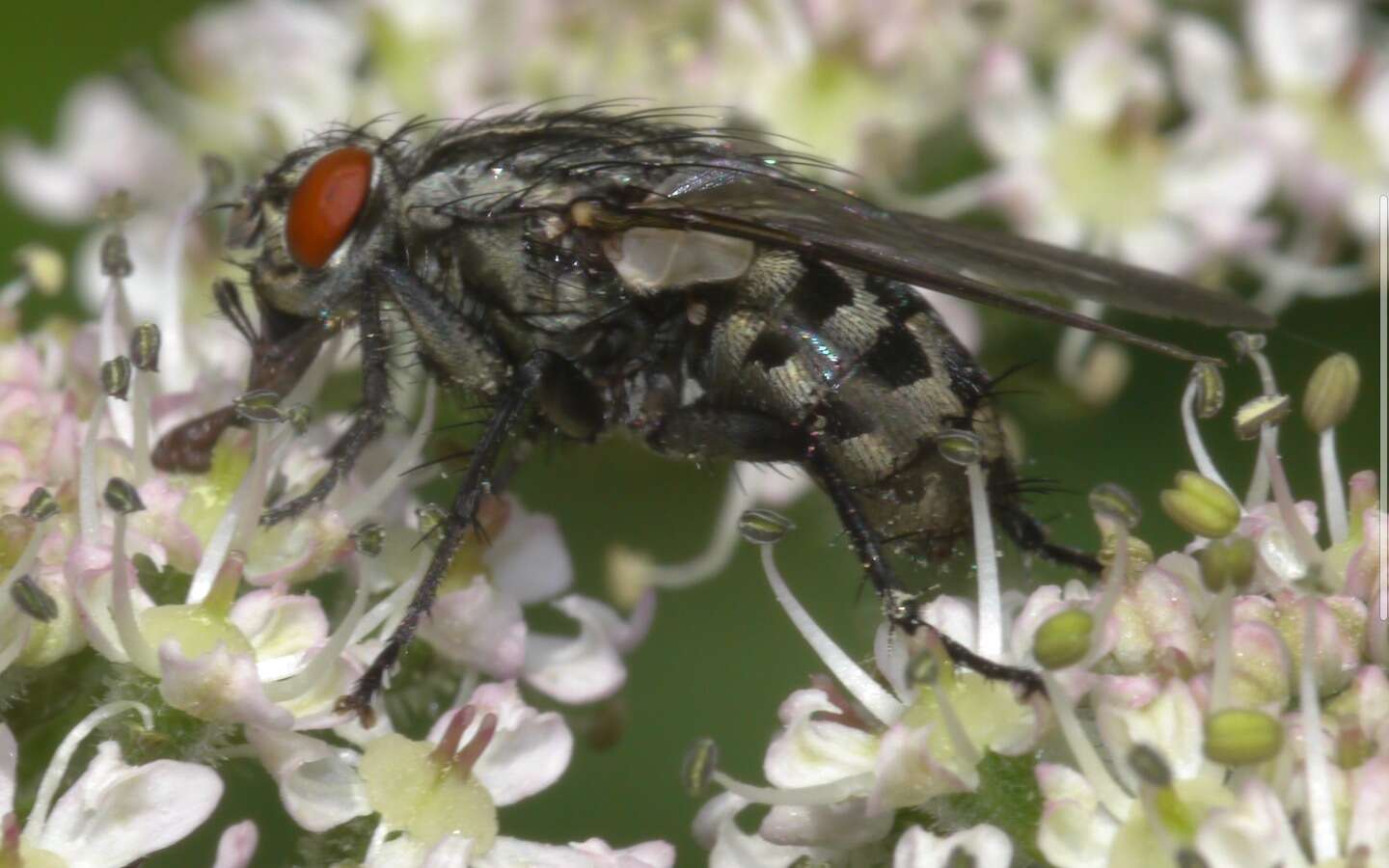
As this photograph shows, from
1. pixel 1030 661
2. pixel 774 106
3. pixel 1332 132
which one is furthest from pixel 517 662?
pixel 1332 132

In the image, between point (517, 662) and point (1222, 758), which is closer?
point (1222, 758)

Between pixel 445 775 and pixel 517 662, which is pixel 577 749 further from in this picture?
pixel 445 775

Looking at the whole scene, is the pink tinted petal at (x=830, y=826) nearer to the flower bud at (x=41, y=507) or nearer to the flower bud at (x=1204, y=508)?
the flower bud at (x=1204, y=508)

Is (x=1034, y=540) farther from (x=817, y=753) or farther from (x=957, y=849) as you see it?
(x=957, y=849)

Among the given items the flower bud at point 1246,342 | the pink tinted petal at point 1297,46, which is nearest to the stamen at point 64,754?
the flower bud at point 1246,342

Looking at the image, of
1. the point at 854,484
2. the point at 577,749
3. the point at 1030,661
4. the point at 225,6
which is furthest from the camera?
the point at 225,6


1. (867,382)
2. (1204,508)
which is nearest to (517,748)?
(867,382)
